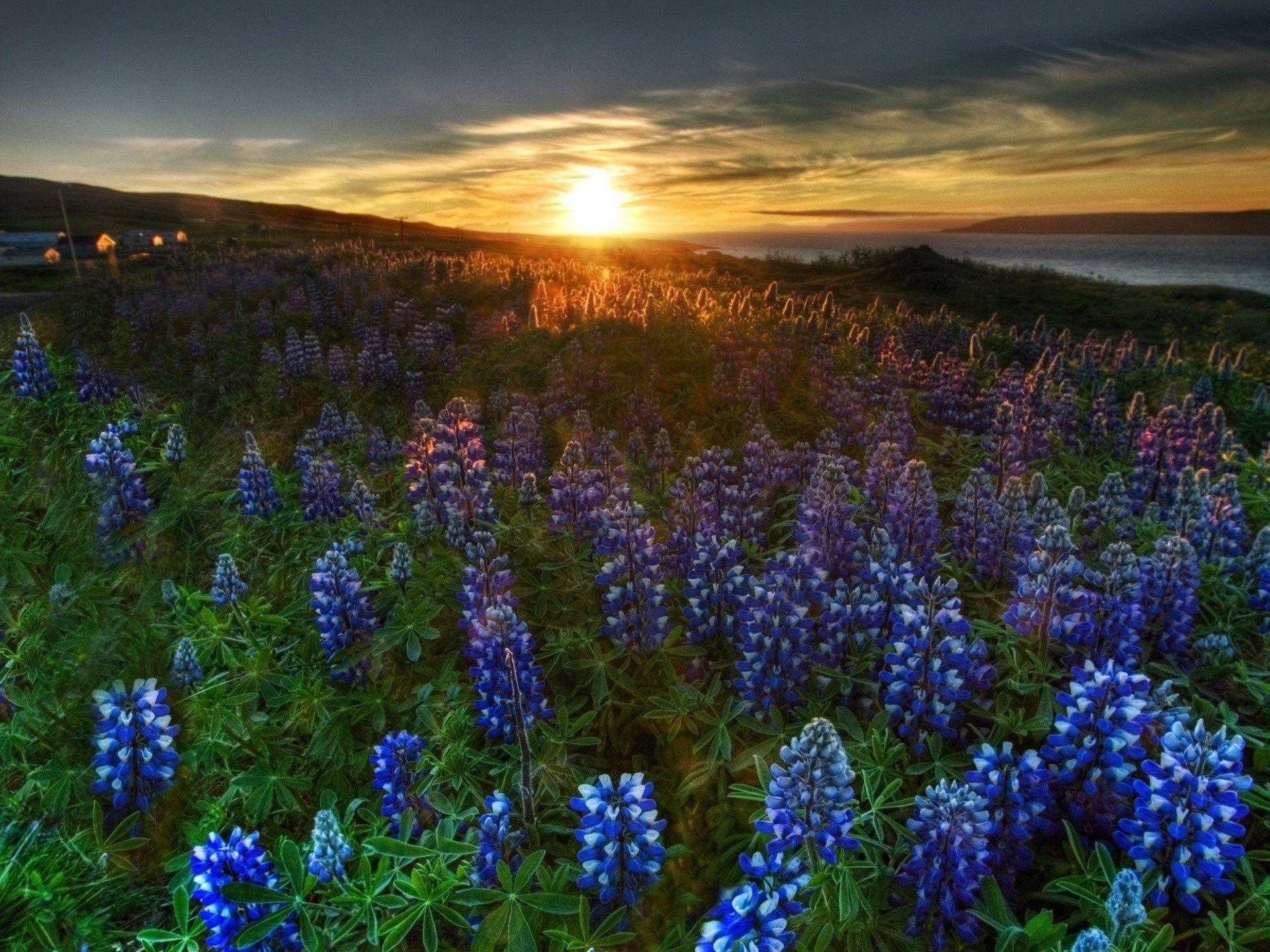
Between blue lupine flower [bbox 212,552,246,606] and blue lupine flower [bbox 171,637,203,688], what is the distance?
383mm

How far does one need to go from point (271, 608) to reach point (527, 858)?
3081mm

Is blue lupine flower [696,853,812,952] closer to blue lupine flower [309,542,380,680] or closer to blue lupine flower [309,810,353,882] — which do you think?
blue lupine flower [309,810,353,882]

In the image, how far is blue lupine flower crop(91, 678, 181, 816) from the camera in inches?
127

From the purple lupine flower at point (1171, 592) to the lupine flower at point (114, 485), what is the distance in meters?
5.84

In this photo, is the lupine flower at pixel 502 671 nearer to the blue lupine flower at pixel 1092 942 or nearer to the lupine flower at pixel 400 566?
the lupine flower at pixel 400 566

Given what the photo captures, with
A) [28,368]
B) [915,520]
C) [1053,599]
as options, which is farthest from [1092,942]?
[28,368]

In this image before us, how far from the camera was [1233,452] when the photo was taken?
6812mm

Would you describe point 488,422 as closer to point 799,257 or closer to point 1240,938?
point 1240,938

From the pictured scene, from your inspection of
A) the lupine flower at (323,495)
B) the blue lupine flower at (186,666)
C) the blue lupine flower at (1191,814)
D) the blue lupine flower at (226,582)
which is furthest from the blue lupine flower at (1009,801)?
the lupine flower at (323,495)

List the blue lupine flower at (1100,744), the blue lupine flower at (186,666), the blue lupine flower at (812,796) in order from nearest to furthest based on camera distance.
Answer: the blue lupine flower at (812,796)
the blue lupine flower at (1100,744)
the blue lupine flower at (186,666)

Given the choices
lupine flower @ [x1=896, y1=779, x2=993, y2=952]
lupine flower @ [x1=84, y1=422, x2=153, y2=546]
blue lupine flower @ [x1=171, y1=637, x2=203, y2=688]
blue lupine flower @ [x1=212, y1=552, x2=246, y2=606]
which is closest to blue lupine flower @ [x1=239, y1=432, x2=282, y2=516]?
lupine flower @ [x1=84, y1=422, x2=153, y2=546]

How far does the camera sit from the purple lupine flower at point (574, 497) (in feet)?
15.5

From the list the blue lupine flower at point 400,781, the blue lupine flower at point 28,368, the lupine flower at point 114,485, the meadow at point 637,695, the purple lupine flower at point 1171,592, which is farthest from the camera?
the blue lupine flower at point 28,368

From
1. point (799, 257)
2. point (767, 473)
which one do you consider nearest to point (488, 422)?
point (767, 473)
